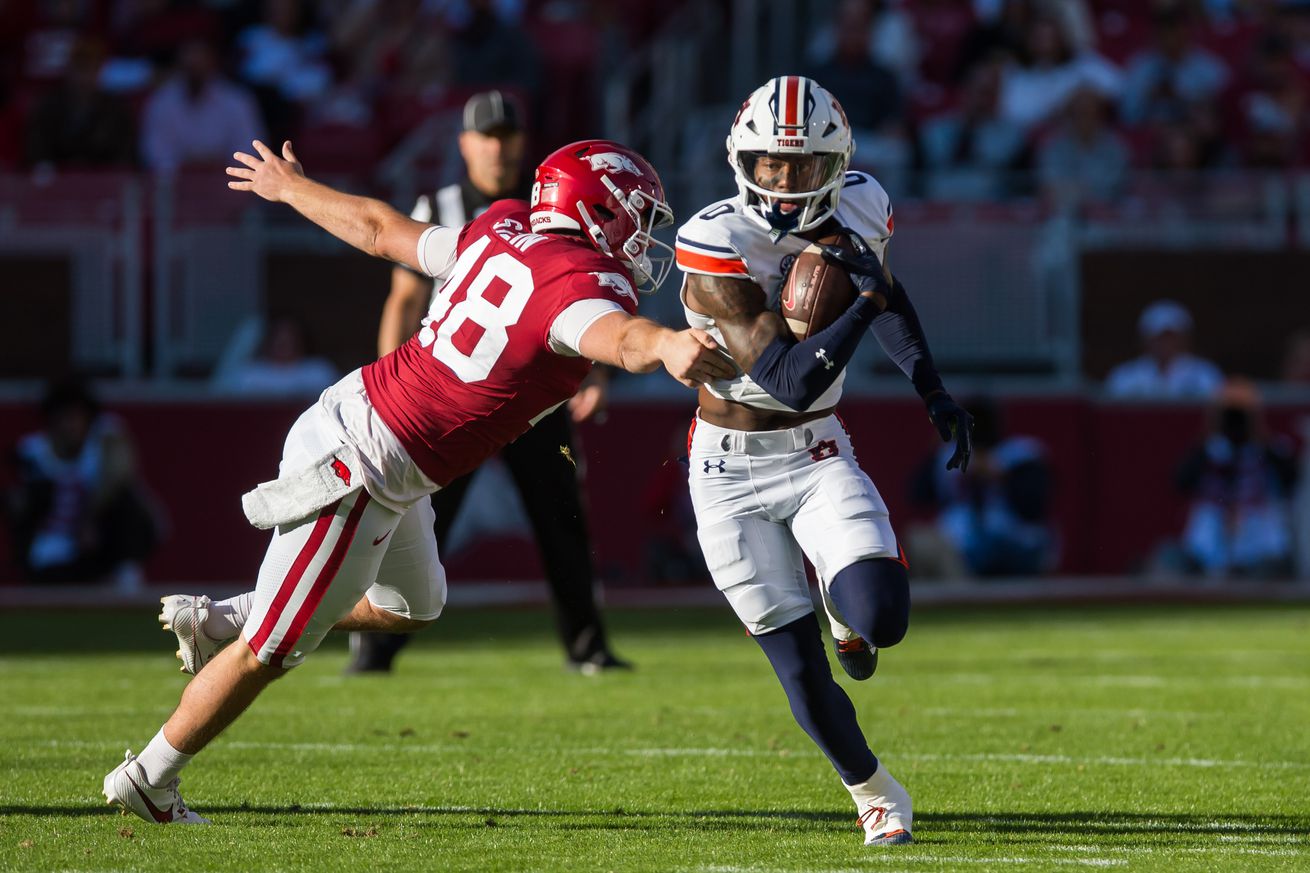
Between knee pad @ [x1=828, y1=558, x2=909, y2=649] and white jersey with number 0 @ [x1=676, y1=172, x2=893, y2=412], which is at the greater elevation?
white jersey with number 0 @ [x1=676, y1=172, x2=893, y2=412]

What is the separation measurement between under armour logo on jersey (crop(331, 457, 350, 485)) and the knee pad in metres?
1.23

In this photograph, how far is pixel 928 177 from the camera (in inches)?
535

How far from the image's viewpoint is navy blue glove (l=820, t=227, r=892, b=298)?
450 cm

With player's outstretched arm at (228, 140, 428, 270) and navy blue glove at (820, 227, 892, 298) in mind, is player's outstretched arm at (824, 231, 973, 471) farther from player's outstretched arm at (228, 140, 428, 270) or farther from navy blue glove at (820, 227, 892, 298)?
player's outstretched arm at (228, 140, 428, 270)

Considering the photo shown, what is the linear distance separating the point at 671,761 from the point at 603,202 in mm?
1989

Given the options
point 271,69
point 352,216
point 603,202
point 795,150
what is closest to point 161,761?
point 352,216

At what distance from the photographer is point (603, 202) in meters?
4.79

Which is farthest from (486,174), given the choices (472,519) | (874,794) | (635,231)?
(472,519)

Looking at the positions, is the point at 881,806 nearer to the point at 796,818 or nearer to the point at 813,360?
the point at 796,818

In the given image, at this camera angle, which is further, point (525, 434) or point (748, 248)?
point (525, 434)

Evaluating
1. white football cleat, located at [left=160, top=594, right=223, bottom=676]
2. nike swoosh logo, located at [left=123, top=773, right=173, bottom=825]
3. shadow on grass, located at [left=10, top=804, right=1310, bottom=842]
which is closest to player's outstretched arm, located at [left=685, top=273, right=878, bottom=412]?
shadow on grass, located at [left=10, top=804, right=1310, bottom=842]

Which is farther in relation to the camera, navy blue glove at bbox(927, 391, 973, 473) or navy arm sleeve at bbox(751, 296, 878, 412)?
navy blue glove at bbox(927, 391, 973, 473)

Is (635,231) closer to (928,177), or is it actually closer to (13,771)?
(13,771)

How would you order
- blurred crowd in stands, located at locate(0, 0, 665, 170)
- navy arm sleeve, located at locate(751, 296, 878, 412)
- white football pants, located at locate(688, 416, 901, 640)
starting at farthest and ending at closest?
blurred crowd in stands, located at locate(0, 0, 665, 170) < white football pants, located at locate(688, 416, 901, 640) < navy arm sleeve, located at locate(751, 296, 878, 412)
